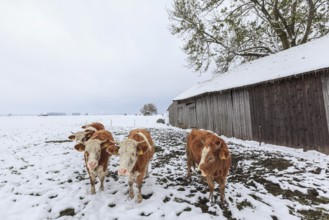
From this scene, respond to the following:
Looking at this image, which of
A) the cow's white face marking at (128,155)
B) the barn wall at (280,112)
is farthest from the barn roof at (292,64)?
the cow's white face marking at (128,155)

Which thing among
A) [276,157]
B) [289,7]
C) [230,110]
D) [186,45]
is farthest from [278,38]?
[276,157]

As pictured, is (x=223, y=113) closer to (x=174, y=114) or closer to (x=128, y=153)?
(x=174, y=114)

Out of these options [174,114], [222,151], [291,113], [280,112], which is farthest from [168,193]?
[174,114]

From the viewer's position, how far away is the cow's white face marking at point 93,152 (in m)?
4.84

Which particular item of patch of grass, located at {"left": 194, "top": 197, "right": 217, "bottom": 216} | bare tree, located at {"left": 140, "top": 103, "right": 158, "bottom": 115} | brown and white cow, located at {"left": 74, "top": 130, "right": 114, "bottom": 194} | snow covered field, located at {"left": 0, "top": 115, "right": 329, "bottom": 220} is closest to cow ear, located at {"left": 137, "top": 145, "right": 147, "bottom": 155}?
brown and white cow, located at {"left": 74, "top": 130, "right": 114, "bottom": 194}

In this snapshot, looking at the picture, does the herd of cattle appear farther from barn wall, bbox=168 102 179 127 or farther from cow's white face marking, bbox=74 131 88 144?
barn wall, bbox=168 102 179 127

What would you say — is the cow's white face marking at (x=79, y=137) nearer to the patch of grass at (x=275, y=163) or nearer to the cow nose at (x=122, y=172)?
the cow nose at (x=122, y=172)

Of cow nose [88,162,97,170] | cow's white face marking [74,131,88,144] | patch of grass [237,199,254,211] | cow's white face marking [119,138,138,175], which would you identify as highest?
cow's white face marking [74,131,88,144]

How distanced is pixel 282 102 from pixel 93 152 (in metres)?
10.0

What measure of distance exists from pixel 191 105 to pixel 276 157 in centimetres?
1273

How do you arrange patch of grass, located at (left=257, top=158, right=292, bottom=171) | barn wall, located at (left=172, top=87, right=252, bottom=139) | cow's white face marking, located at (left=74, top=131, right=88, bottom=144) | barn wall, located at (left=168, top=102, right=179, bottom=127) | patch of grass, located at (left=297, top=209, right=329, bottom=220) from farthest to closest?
1. barn wall, located at (left=168, top=102, right=179, bottom=127)
2. barn wall, located at (left=172, top=87, right=252, bottom=139)
3. patch of grass, located at (left=257, top=158, right=292, bottom=171)
4. cow's white face marking, located at (left=74, top=131, right=88, bottom=144)
5. patch of grass, located at (left=297, top=209, right=329, bottom=220)

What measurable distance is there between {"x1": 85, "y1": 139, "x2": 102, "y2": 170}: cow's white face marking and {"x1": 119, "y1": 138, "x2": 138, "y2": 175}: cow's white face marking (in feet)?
2.20

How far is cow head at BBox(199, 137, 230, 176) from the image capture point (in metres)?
4.43

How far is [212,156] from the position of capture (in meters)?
4.49
